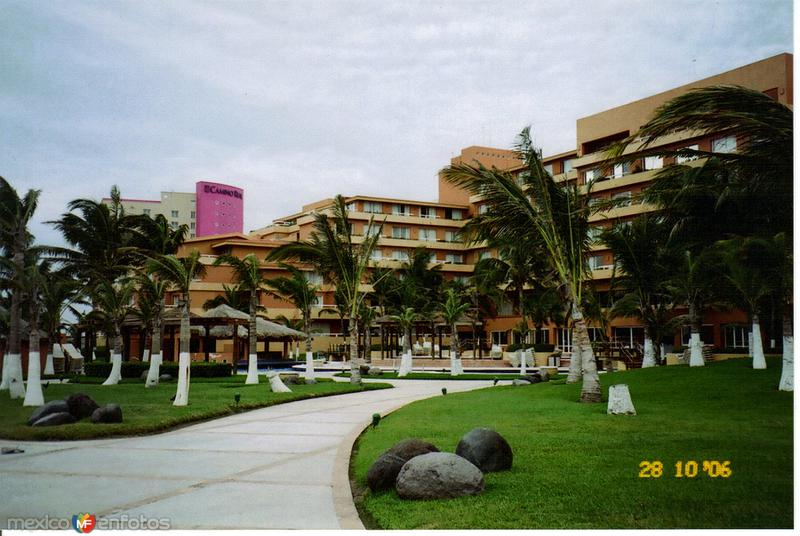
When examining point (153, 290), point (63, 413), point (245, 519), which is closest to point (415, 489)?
point (245, 519)

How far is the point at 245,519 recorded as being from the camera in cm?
645

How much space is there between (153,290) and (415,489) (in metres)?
14.6

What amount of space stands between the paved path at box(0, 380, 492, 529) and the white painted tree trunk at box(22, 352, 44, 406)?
3.09 meters

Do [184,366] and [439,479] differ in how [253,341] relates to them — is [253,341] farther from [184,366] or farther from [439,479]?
[439,479]

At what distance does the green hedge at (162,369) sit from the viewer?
86.3 feet

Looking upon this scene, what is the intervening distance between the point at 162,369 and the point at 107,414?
59.2 ft

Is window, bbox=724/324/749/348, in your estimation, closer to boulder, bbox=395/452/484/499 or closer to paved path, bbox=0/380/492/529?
paved path, bbox=0/380/492/529

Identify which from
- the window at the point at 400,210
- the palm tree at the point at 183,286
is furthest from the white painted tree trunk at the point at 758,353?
the window at the point at 400,210

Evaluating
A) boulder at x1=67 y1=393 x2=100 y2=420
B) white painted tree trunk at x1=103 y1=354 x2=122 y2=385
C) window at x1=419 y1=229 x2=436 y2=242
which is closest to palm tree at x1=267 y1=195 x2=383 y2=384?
white painted tree trunk at x1=103 y1=354 x2=122 y2=385

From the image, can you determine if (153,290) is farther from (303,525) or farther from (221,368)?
(303,525)

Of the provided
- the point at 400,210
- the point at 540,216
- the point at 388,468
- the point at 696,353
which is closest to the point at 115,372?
the point at 540,216

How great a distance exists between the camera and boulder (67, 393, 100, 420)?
1095 centimetres

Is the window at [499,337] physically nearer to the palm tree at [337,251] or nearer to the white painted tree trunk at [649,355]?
the white painted tree trunk at [649,355]

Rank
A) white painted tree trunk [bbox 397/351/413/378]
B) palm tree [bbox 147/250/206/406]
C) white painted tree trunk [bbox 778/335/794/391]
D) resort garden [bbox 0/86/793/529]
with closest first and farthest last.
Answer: resort garden [bbox 0/86/793/529] → white painted tree trunk [bbox 778/335/794/391] → palm tree [bbox 147/250/206/406] → white painted tree trunk [bbox 397/351/413/378]
